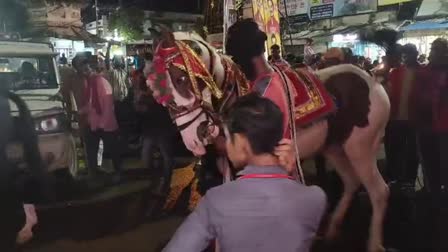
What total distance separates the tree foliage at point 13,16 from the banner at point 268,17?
8.18 m

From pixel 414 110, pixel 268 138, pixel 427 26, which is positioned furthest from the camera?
pixel 427 26

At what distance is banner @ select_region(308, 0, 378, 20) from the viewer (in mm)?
19391

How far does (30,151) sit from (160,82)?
2.64 metres

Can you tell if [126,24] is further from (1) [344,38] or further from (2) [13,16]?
(1) [344,38]

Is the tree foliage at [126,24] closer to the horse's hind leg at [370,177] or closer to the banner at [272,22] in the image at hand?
the banner at [272,22]

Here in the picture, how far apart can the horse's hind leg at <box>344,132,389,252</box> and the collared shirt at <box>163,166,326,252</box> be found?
9.33ft

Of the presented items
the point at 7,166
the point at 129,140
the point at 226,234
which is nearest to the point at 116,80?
the point at 129,140

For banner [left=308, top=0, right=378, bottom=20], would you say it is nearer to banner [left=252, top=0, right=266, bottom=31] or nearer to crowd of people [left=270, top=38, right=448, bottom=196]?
crowd of people [left=270, top=38, right=448, bottom=196]

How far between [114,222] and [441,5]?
1389 cm

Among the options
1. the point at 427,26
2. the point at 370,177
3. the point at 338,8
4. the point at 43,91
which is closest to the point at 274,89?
the point at 370,177

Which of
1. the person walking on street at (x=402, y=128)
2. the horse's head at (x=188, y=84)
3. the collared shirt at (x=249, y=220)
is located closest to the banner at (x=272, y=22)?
the horse's head at (x=188, y=84)

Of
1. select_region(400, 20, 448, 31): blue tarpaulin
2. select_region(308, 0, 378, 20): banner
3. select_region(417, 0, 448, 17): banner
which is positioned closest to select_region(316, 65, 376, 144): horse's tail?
select_region(400, 20, 448, 31): blue tarpaulin

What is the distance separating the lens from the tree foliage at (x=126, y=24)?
57.1 ft

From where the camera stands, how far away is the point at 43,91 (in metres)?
7.05
